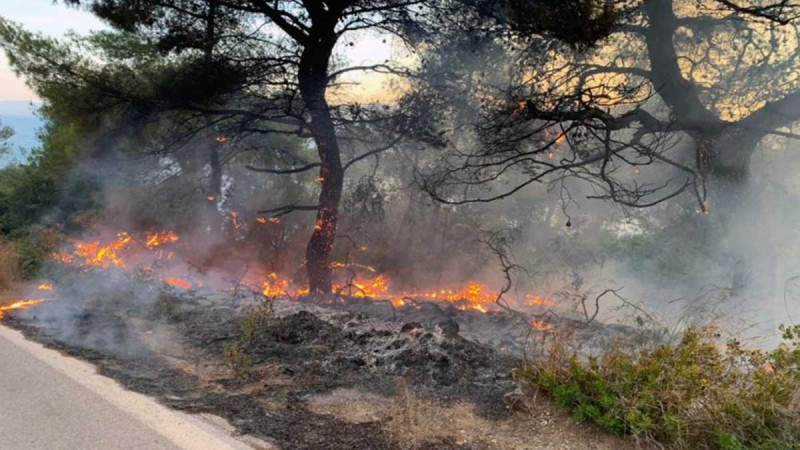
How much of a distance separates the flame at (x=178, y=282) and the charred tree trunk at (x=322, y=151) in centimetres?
250

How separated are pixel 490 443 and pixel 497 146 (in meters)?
4.38

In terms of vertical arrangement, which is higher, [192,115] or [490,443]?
[192,115]

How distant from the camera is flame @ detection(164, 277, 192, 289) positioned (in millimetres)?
10708

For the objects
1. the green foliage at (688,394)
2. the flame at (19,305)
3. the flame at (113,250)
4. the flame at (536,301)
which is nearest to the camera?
the green foliage at (688,394)

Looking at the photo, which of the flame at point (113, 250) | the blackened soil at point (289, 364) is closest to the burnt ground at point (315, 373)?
the blackened soil at point (289, 364)

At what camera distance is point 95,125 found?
1119cm

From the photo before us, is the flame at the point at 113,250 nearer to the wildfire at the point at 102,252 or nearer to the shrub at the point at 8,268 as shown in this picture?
the wildfire at the point at 102,252

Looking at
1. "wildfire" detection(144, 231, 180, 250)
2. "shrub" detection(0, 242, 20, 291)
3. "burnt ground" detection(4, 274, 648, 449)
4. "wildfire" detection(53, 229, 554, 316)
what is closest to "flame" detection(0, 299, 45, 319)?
"burnt ground" detection(4, 274, 648, 449)

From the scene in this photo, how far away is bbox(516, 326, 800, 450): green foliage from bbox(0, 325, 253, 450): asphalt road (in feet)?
8.91

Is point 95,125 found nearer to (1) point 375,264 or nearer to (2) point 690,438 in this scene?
(1) point 375,264

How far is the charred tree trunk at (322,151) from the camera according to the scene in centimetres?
998

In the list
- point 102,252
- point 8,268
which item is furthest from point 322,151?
point 102,252

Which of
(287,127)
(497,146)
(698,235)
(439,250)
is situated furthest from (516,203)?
(497,146)

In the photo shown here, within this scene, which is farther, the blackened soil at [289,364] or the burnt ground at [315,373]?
the blackened soil at [289,364]
